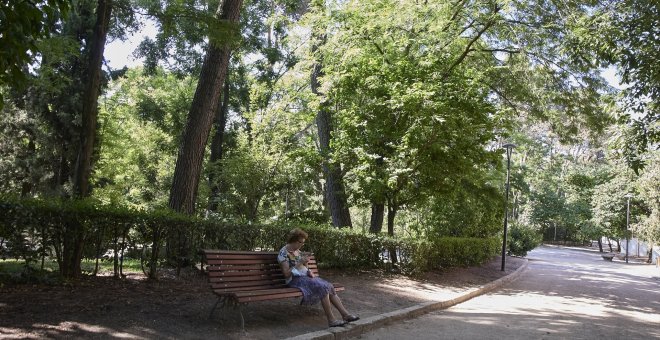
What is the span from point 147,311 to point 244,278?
4.04 feet

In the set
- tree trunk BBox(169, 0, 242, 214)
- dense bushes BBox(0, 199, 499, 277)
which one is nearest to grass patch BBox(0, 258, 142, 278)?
dense bushes BBox(0, 199, 499, 277)

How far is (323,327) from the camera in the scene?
6.39m

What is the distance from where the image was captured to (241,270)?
21.5ft

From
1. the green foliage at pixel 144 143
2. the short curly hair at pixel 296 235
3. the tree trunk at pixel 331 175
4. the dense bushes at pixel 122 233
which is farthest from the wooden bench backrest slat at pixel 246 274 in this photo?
the green foliage at pixel 144 143

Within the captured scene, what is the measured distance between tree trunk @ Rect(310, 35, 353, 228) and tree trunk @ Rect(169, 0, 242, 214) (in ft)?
14.7

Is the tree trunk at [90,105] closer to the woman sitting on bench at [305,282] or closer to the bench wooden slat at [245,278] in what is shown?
the bench wooden slat at [245,278]

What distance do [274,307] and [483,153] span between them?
789 centimetres

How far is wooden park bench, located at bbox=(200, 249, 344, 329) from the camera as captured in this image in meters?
5.88

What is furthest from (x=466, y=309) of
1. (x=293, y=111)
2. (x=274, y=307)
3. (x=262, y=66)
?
(x=262, y=66)

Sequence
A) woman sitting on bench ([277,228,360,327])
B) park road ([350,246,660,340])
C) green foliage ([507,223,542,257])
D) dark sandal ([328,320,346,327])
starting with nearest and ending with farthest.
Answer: dark sandal ([328,320,346,327]) < woman sitting on bench ([277,228,360,327]) < park road ([350,246,660,340]) < green foliage ([507,223,542,257])

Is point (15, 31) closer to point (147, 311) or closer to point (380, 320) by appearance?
point (147, 311)

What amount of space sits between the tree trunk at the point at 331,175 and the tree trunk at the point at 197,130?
14.7 feet

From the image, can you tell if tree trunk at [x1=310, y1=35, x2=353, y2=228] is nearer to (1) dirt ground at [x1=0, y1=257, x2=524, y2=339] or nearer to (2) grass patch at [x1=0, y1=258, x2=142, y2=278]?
(1) dirt ground at [x1=0, y1=257, x2=524, y2=339]

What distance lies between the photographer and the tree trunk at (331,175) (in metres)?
14.5
